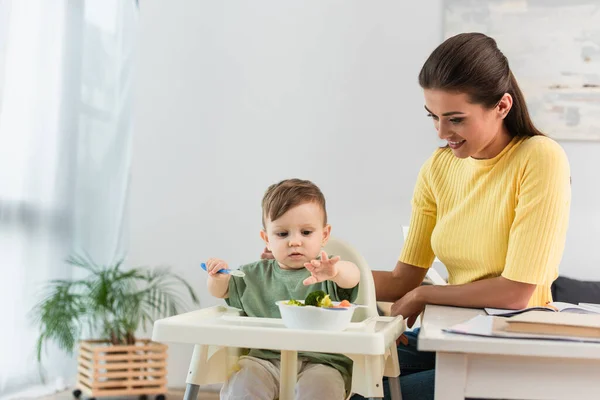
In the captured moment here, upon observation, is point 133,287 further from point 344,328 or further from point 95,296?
point 344,328

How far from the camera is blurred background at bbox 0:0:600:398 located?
120 inches

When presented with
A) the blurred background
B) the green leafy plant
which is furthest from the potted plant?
the blurred background

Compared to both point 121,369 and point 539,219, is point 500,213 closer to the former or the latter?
point 539,219

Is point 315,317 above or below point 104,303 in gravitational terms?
above

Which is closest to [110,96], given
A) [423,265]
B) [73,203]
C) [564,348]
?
[73,203]

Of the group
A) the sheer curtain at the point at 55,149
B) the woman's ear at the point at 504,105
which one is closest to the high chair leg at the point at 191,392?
the woman's ear at the point at 504,105

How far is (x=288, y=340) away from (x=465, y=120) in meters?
0.69

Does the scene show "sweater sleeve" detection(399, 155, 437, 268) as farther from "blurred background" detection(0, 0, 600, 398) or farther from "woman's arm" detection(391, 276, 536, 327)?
"blurred background" detection(0, 0, 600, 398)

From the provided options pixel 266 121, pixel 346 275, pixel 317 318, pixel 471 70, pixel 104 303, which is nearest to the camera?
pixel 317 318

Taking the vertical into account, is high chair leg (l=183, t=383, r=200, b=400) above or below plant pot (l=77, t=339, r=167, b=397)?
above

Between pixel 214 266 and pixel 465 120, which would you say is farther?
pixel 465 120

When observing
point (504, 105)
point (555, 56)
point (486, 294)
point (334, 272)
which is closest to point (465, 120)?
point (504, 105)

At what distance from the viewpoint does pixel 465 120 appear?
4.93 feet

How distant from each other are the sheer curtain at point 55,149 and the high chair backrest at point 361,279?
1.65m
